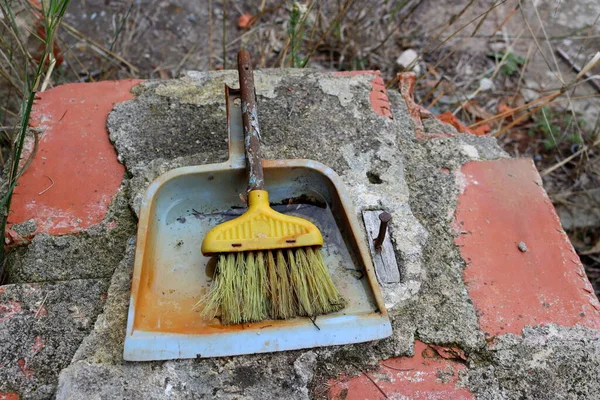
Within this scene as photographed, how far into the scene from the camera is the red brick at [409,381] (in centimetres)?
128

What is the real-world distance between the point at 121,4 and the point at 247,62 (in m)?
1.75

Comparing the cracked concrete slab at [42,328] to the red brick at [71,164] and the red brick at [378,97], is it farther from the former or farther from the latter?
the red brick at [378,97]

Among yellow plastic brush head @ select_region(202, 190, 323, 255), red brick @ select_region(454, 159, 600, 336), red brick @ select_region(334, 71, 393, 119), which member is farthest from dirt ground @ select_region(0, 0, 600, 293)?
yellow plastic brush head @ select_region(202, 190, 323, 255)

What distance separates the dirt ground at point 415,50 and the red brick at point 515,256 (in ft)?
3.18

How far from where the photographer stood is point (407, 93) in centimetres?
201

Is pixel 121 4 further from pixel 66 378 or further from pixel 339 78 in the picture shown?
pixel 66 378

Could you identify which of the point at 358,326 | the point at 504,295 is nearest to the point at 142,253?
the point at 358,326

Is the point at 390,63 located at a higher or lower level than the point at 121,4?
lower

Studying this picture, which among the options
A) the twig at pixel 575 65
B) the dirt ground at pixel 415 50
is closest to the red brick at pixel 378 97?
the dirt ground at pixel 415 50

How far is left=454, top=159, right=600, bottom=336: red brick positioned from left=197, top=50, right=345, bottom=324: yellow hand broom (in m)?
0.42

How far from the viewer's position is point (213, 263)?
4.79 feet

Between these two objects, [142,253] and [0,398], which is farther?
[142,253]

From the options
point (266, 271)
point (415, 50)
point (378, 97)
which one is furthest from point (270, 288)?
point (415, 50)

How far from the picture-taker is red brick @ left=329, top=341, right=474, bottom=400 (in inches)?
50.4
